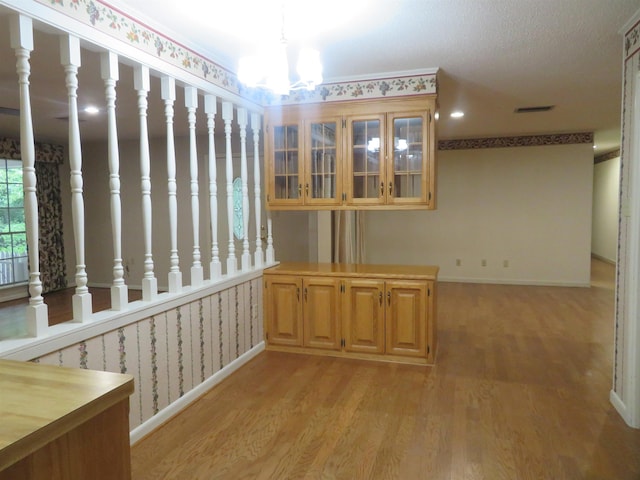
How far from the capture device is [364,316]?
3686 mm

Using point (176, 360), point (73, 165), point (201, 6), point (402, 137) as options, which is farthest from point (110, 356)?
point (402, 137)

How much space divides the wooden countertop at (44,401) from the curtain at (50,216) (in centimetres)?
628

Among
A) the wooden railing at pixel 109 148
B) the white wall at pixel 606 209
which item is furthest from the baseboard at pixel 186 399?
the white wall at pixel 606 209

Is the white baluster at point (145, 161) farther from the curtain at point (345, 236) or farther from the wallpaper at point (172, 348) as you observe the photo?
the curtain at point (345, 236)

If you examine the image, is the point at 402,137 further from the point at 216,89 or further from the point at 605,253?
the point at 605,253

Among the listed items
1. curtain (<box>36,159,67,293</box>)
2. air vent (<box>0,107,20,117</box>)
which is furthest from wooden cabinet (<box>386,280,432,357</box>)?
curtain (<box>36,159,67,293</box>)

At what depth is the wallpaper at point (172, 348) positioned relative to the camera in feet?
7.34

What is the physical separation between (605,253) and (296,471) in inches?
374

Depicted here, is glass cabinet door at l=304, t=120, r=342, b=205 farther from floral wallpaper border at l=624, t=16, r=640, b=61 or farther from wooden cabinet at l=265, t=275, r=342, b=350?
floral wallpaper border at l=624, t=16, r=640, b=61

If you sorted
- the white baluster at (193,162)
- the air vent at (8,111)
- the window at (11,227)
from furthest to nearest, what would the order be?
the window at (11,227), the air vent at (8,111), the white baluster at (193,162)

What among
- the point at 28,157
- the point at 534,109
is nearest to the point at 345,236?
the point at 534,109

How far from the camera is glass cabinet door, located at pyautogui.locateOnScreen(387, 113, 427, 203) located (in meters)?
3.62

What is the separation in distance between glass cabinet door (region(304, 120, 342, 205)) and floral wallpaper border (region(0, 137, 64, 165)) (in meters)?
4.07

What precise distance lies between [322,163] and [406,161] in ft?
2.35
